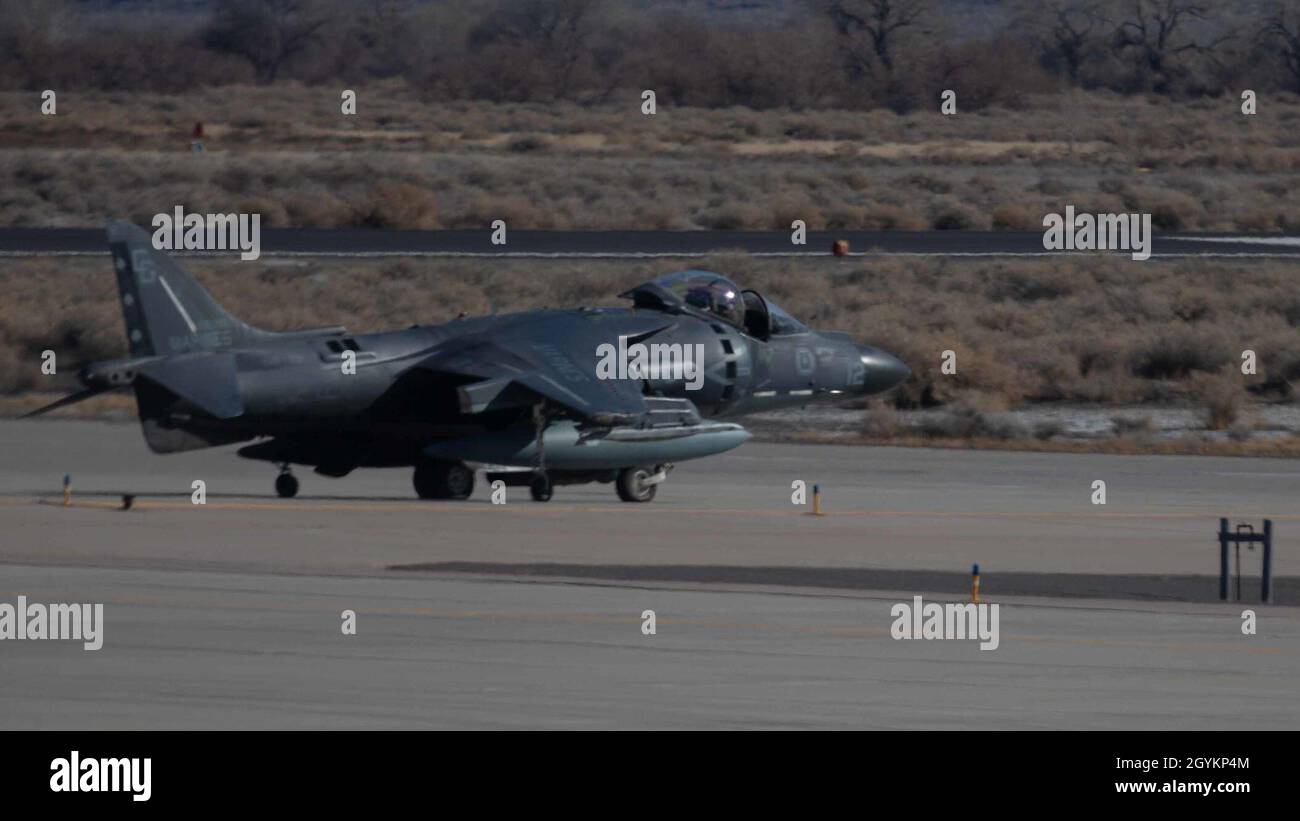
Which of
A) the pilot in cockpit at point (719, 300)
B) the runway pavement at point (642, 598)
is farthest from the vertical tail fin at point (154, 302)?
the pilot in cockpit at point (719, 300)

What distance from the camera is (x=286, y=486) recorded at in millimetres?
24672

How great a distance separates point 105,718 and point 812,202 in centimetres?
6190

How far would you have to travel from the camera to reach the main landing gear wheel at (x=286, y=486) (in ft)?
80.8

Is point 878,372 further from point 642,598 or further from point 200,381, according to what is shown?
point 642,598

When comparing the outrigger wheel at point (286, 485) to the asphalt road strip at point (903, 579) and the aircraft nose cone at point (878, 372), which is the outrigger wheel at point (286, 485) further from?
the aircraft nose cone at point (878, 372)

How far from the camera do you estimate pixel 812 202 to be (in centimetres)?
7256

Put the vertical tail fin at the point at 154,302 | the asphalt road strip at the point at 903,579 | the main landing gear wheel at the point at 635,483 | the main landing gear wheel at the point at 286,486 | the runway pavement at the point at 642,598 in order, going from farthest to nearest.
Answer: the main landing gear wheel at the point at 635,483 → the main landing gear wheel at the point at 286,486 → the vertical tail fin at the point at 154,302 → the asphalt road strip at the point at 903,579 → the runway pavement at the point at 642,598

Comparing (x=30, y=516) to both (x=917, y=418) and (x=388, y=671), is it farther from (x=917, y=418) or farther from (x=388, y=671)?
(x=917, y=418)

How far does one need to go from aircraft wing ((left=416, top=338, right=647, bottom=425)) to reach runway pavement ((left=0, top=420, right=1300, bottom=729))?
48.6 inches

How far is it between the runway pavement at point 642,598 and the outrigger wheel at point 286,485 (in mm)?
239

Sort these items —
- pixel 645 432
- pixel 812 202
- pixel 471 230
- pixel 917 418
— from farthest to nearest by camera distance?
1. pixel 812 202
2. pixel 471 230
3. pixel 917 418
4. pixel 645 432

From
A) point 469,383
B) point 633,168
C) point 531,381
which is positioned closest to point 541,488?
point 531,381

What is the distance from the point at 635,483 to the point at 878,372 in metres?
4.69

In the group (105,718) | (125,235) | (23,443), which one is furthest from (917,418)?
(105,718)
